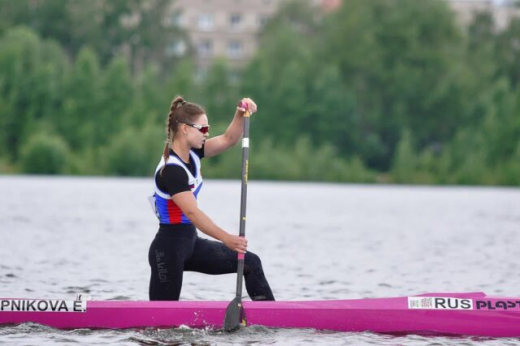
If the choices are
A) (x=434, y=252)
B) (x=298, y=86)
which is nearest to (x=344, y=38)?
(x=298, y=86)

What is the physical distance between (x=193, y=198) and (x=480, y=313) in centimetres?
325

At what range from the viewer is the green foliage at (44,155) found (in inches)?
2911

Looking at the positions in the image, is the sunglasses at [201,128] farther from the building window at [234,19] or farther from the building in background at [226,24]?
the building window at [234,19]

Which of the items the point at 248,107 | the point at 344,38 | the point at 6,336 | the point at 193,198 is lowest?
the point at 6,336

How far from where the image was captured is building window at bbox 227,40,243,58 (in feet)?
472

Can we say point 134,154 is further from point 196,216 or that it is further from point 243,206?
point 196,216

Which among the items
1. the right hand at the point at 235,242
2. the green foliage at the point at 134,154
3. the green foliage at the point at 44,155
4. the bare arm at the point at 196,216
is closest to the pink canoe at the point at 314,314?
the right hand at the point at 235,242

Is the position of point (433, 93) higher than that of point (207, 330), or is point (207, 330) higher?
point (433, 93)

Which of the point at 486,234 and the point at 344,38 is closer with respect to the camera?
the point at 486,234

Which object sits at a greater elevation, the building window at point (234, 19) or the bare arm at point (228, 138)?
the building window at point (234, 19)

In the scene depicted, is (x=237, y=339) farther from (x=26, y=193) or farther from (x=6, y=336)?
(x=26, y=193)

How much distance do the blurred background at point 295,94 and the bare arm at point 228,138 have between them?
63.9m

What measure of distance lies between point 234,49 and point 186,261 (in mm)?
134252

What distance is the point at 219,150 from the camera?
11.2 metres
